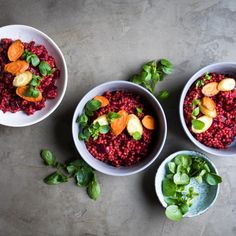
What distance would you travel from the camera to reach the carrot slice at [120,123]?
1.32 metres

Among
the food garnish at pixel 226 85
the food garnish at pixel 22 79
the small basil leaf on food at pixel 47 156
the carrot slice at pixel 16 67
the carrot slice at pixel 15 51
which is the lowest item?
the small basil leaf on food at pixel 47 156

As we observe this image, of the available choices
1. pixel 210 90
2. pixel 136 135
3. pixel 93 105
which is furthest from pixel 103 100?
pixel 210 90

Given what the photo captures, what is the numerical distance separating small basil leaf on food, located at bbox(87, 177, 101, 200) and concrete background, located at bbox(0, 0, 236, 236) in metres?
0.04

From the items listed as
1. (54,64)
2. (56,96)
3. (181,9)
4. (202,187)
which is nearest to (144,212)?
(202,187)

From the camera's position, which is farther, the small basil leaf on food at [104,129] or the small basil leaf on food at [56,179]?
the small basil leaf on food at [56,179]

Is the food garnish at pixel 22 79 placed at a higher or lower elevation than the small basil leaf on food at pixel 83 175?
higher

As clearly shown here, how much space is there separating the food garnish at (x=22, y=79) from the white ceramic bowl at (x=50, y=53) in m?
0.13

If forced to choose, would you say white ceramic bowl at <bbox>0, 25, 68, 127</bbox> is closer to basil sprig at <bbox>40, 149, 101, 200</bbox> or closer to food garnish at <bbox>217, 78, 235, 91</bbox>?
basil sprig at <bbox>40, 149, 101, 200</bbox>

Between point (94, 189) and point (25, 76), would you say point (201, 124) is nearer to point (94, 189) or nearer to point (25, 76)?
point (94, 189)

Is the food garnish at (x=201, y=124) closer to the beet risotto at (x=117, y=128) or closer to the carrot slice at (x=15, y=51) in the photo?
the beet risotto at (x=117, y=128)

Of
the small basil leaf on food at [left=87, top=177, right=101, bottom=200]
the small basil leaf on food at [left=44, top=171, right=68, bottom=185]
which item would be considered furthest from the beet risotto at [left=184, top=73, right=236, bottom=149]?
the small basil leaf on food at [left=44, top=171, right=68, bottom=185]

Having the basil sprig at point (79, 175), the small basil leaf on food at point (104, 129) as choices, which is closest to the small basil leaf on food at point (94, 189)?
the basil sprig at point (79, 175)

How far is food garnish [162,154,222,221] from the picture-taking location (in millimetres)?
1357

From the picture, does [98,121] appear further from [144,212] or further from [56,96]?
[144,212]
